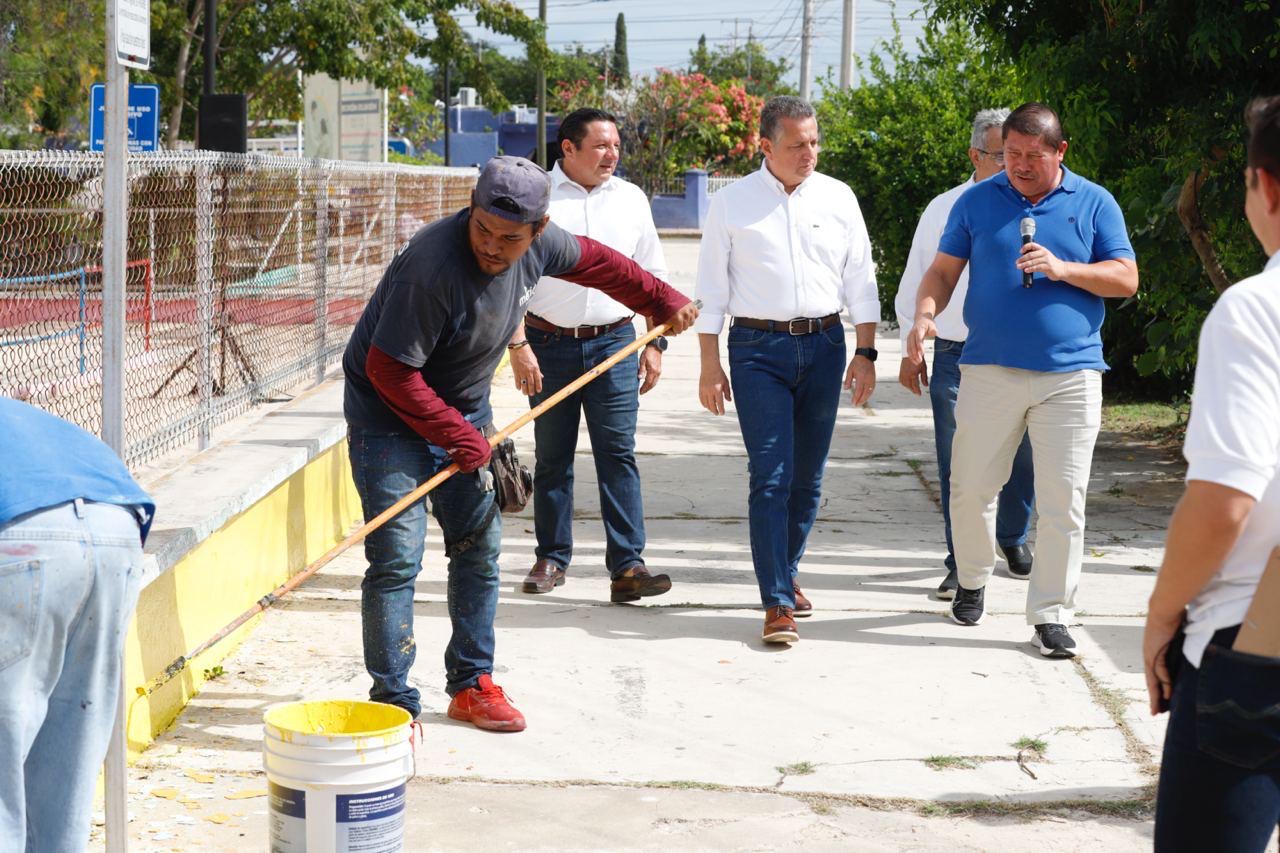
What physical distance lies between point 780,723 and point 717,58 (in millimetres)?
81068

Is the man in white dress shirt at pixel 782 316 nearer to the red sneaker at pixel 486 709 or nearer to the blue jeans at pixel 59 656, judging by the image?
the red sneaker at pixel 486 709

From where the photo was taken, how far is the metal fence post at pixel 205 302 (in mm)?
5945

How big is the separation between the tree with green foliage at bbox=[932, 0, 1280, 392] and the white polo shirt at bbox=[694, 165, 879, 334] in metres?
1.64

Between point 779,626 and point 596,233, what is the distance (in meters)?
1.86

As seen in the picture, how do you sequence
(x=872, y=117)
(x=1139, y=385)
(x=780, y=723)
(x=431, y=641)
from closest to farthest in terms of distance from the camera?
1. (x=780, y=723)
2. (x=431, y=641)
3. (x=1139, y=385)
4. (x=872, y=117)

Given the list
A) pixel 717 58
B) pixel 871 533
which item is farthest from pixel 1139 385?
pixel 717 58

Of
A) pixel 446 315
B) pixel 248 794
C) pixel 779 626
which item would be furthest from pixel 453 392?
pixel 779 626

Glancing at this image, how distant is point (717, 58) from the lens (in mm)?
83062

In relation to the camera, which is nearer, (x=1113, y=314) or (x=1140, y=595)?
(x=1140, y=595)

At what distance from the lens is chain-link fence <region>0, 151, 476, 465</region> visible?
455cm

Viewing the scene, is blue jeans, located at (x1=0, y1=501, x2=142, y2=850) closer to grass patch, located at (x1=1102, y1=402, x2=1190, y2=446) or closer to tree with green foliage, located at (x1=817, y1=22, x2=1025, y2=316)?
grass patch, located at (x1=1102, y1=402, x2=1190, y2=446)

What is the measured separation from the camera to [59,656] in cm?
266

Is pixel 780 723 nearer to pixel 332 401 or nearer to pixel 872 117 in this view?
pixel 332 401

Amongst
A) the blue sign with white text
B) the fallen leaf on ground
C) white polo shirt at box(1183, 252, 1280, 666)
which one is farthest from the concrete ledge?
the blue sign with white text
